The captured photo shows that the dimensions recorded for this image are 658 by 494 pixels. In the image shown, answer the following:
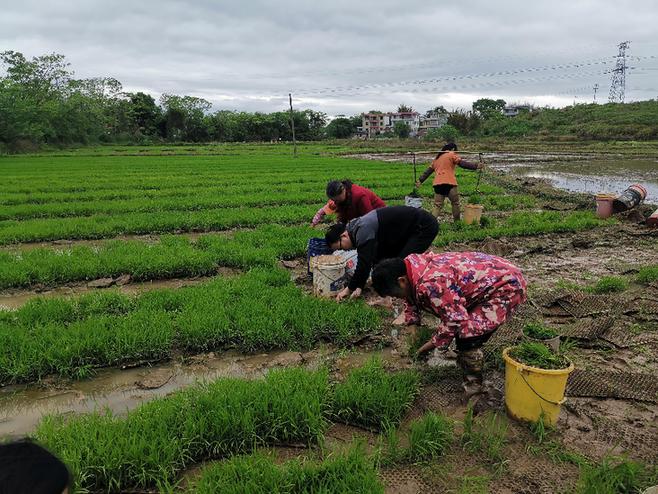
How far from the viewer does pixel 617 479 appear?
244 cm

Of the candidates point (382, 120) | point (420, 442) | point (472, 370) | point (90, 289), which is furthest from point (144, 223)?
point (382, 120)

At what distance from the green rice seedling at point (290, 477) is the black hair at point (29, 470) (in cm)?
157

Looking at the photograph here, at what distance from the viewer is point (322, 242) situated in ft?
19.4

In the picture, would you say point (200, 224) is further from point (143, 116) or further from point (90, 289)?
point (143, 116)

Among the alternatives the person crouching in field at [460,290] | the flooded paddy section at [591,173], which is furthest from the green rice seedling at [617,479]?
the flooded paddy section at [591,173]

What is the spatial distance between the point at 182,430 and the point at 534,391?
2.33 metres

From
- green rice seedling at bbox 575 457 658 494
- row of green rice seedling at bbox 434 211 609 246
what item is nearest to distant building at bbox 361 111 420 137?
row of green rice seedling at bbox 434 211 609 246

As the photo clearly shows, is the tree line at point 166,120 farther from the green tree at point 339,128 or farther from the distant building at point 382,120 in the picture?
the distant building at point 382,120

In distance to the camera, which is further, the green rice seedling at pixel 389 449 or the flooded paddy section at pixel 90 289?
the flooded paddy section at pixel 90 289

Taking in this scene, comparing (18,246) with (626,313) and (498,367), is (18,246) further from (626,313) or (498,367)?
(626,313)

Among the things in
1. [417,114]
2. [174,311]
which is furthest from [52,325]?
[417,114]

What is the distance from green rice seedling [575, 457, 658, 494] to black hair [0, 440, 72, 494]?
8.44 feet

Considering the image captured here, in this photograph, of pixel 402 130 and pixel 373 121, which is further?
pixel 373 121

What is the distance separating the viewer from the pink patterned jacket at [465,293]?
3.13 m
